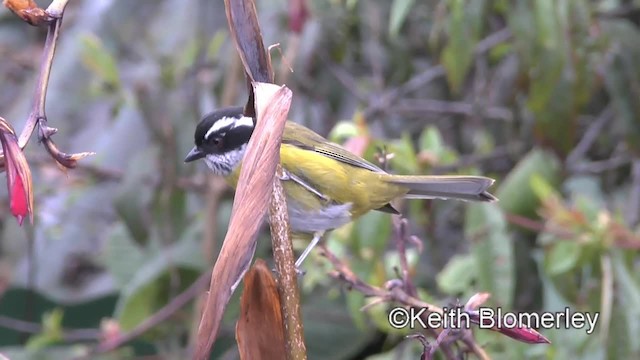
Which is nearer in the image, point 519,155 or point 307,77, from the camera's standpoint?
point 519,155

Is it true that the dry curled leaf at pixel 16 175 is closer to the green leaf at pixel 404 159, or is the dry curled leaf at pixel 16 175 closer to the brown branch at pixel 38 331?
the green leaf at pixel 404 159

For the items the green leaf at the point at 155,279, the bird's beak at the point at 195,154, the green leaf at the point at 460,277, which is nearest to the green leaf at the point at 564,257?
the green leaf at the point at 460,277

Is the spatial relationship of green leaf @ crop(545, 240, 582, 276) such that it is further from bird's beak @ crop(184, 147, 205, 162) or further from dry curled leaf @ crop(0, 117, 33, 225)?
dry curled leaf @ crop(0, 117, 33, 225)

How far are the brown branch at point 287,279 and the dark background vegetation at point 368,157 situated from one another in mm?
1437

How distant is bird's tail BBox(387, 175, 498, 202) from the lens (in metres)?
1.59

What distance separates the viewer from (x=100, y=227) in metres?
3.71

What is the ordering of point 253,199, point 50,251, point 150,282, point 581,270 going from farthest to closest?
point 50,251, point 150,282, point 581,270, point 253,199

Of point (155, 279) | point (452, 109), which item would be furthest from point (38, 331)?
point (452, 109)

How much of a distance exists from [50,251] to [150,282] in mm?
991

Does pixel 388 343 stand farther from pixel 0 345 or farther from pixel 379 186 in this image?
pixel 0 345

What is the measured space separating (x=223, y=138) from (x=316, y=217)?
234 millimetres

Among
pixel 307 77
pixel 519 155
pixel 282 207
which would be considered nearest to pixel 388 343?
pixel 519 155

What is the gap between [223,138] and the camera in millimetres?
1627

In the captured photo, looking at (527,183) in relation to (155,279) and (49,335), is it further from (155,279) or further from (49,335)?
(49,335)
